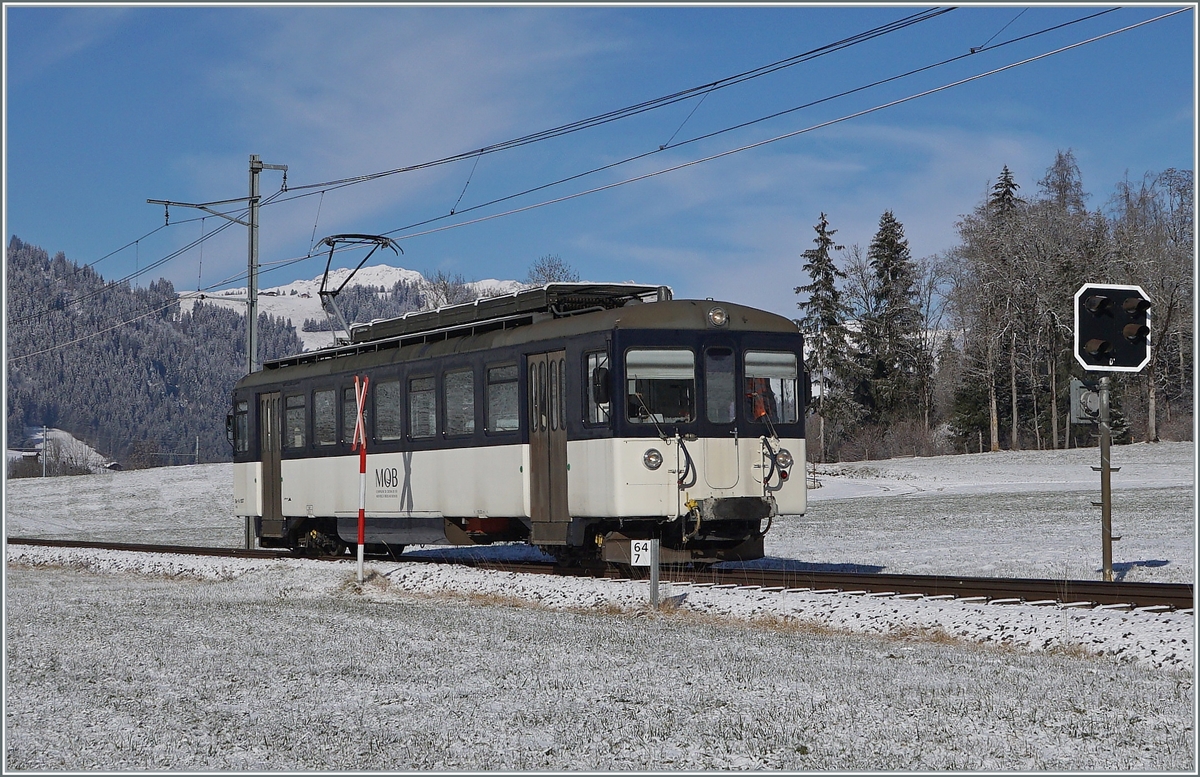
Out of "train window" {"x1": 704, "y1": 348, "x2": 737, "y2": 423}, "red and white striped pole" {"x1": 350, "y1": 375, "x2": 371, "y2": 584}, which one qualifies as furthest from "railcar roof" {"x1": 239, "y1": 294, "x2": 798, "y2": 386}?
"red and white striped pole" {"x1": 350, "y1": 375, "x2": 371, "y2": 584}

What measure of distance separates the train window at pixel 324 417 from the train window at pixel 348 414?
33 centimetres

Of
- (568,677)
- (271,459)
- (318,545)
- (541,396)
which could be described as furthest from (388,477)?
(568,677)

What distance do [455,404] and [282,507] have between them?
6673 mm

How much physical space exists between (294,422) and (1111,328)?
46.5 feet

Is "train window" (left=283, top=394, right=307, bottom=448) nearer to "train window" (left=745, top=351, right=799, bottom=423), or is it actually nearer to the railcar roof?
the railcar roof

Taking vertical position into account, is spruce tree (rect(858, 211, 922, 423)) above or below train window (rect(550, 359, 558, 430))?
above

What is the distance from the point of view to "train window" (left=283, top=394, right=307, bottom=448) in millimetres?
23500

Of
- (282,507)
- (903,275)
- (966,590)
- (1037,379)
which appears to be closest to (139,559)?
(282,507)

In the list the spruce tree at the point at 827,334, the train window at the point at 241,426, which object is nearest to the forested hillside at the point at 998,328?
the spruce tree at the point at 827,334

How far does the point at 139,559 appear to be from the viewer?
23.3 meters

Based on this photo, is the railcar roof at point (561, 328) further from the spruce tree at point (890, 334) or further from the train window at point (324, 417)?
the spruce tree at point (890, 334)

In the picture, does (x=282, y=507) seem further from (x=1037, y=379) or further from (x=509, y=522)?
(x=1037, y=379)

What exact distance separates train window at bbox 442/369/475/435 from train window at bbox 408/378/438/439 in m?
0.35

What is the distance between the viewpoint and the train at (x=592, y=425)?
16219mm
